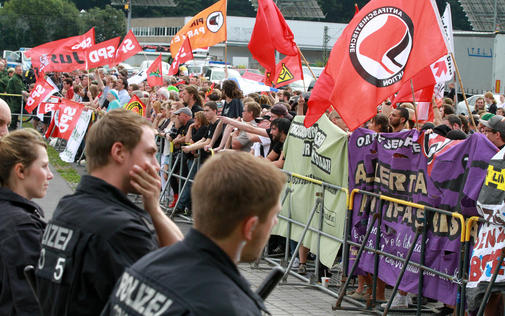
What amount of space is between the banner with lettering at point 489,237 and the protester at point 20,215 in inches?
151

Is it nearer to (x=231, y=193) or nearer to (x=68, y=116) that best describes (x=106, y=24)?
(x=68, y=116)

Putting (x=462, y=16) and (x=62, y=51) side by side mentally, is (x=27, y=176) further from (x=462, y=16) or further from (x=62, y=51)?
(x=462, y=16)

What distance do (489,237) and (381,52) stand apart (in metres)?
2.42

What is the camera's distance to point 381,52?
798cm

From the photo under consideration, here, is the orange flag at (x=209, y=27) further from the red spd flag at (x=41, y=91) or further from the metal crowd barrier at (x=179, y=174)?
A: the metal crowd barrier at (x=179, y=174)

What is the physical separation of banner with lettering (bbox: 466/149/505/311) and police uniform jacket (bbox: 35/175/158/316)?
4.10 meters

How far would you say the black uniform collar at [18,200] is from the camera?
144 inches

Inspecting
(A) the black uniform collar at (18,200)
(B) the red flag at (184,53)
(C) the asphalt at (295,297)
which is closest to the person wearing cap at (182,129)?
(C) the asphalt at (295,297)

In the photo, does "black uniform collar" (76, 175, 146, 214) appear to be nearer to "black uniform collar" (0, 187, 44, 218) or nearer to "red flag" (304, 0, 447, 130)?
"black uniform collar" (0, 187, 44, 218)

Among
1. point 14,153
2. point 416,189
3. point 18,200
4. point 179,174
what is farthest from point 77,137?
point 18,200

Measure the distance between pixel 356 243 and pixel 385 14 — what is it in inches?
97.5

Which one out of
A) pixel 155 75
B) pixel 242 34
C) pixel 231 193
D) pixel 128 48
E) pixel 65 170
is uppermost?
pixel 242 34

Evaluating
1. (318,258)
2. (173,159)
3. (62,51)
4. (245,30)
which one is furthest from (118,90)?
(245,30)

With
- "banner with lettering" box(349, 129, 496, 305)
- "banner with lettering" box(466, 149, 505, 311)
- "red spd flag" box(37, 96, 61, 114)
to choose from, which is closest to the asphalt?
"banner with lettering" box(349, 129, 496, 305)
